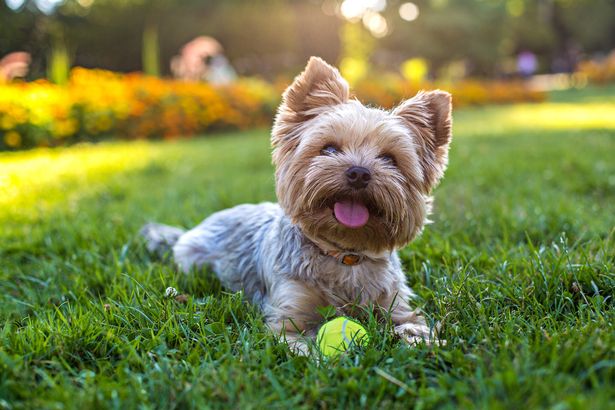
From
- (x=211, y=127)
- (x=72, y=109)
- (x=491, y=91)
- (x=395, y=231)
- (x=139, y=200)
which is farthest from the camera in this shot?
(x=491, y=91)

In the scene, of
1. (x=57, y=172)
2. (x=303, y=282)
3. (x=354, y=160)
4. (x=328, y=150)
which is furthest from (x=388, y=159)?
(x=57, y=172)

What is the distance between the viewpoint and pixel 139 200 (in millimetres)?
6477

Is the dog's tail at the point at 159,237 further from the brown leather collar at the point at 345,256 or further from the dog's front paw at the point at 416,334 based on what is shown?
the dog's front paw at the point at 416,334

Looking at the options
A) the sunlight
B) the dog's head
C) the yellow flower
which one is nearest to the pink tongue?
the dog's head

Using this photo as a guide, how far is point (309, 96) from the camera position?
3.57 metres

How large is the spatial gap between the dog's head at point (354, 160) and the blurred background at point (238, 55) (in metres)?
0.50

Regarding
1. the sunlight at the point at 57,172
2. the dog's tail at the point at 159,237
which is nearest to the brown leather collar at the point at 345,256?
the dog's tail at the point at 159,237

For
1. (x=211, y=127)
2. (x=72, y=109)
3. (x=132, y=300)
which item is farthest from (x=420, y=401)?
(x=211, y=127)

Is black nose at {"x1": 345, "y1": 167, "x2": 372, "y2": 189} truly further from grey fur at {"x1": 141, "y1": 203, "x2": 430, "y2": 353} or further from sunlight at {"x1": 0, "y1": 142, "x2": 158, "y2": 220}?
sunlight at {"x1": 0, "y1": 142, "x2": 158, "y2": 220}

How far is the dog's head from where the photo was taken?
3139 mm

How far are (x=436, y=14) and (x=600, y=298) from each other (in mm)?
45554

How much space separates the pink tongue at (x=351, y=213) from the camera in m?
3.14

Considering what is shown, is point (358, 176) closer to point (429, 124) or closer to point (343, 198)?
point (343, 198)

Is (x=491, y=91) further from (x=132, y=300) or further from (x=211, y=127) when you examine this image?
(x=132, y=300)
